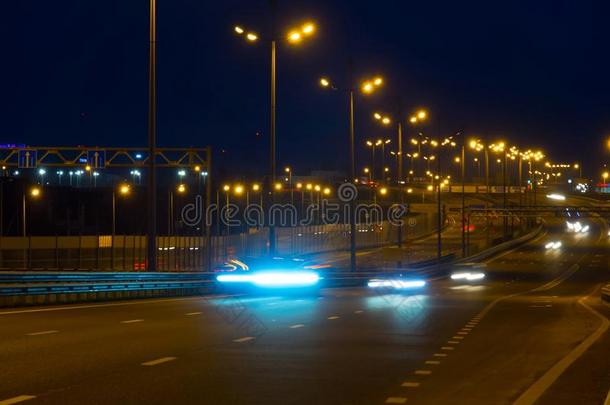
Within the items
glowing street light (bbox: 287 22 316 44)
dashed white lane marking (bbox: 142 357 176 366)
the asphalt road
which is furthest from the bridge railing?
dashed white lane marking (bbox: 142 357 176 366)

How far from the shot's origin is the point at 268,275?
35.8 m

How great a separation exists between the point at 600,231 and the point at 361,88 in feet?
361

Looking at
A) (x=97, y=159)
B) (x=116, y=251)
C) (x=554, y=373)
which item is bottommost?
(x=554, y=373)

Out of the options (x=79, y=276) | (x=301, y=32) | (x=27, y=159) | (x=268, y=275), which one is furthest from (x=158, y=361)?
(x=27, y=159)

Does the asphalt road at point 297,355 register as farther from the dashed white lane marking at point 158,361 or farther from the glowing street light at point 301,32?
the glowing street light at point 301,32

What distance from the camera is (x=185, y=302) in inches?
1192

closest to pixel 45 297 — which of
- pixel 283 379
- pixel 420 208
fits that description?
pixel 283 379

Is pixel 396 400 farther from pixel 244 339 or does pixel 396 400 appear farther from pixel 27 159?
pixel 27 159

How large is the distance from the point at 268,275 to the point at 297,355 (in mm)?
20061

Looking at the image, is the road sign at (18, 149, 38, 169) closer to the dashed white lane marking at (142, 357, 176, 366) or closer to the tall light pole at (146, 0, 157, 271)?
the tall light pole at (146, 0, 157, 271)

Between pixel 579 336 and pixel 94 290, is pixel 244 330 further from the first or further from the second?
pixel 94 290

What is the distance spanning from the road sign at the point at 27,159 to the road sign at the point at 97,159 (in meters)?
3.35

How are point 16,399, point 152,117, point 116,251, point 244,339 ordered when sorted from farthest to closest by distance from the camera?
point 116,251 < point 152,117 < point 244,339 < point 16,399

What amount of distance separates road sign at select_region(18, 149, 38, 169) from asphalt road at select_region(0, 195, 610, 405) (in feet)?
109
